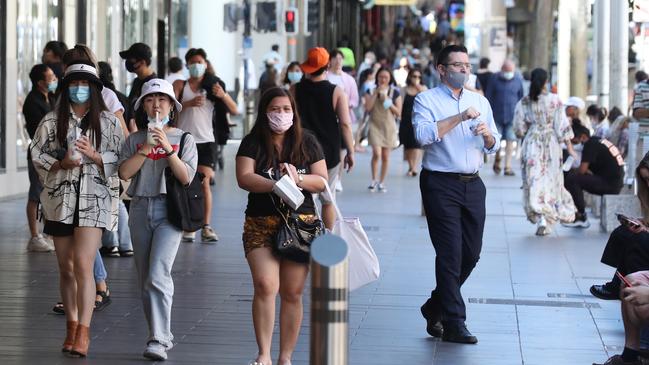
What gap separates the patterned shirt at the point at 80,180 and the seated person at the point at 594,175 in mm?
8778

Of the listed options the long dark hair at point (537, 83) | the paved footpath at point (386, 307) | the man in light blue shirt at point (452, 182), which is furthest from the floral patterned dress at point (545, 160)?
the man in light blue shirt at point (452, 182)

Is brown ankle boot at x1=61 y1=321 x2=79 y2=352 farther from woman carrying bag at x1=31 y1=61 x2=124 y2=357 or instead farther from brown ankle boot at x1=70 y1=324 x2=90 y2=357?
brown ankle boot at x1=70 y1=324 x2=90 y2=357

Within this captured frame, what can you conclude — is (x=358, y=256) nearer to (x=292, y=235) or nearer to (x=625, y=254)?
(x=292, y=235)

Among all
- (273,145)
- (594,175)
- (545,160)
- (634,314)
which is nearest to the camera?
(273,145)

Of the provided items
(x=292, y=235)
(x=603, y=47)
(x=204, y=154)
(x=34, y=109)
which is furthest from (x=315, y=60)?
(x=603, y=47)

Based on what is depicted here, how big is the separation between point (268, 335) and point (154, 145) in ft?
4.20

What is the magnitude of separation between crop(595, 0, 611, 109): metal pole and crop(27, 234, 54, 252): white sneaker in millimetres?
11271

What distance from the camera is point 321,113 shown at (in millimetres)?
13094

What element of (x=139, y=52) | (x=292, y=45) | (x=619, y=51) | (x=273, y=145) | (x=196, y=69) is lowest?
(x=273, y=145)

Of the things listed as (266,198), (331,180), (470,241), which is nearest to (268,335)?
(266,198)

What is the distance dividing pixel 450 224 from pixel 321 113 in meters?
4.15

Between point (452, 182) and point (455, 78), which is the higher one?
point (455, 78)

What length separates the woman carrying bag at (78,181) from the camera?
8383 mm

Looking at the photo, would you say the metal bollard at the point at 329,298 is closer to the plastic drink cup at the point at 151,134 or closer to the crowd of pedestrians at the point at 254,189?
the crowd of pedestrians at the point at 254,189
